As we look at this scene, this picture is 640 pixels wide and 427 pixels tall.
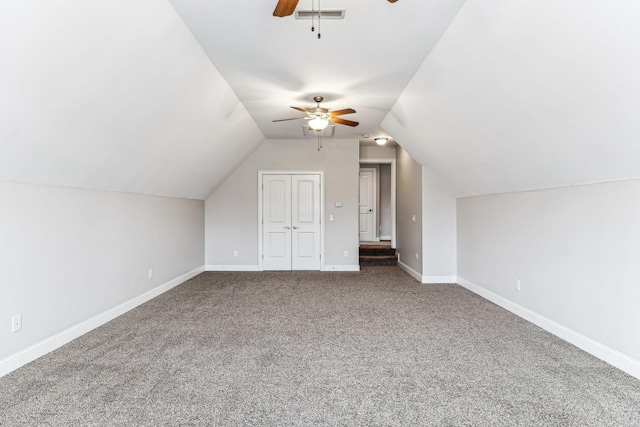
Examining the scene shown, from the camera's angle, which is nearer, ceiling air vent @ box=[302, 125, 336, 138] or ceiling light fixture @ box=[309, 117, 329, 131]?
ceiling light fixture @ box=[309, 117, 329, 131]

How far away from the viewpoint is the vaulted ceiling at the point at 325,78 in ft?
7.22

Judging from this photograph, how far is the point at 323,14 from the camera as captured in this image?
2.87 metres

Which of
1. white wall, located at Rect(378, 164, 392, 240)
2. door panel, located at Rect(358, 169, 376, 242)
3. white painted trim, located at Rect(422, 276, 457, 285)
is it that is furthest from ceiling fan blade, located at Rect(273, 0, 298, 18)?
white wall, located at Rect(378, 164, 392, 240)

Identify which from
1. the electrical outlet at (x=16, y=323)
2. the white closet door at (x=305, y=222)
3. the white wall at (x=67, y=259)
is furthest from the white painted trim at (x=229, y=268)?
the electrical outlet at (x=16, y=323)

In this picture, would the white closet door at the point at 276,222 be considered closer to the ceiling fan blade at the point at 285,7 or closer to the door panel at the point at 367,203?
the door panel at the point at 367,203

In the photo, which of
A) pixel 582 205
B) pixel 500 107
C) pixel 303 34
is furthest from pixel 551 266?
pixel 303 34

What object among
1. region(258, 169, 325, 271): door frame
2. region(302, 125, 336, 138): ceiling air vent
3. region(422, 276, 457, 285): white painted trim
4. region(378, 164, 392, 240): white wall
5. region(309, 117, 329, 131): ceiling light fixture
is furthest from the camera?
region(378, 164, 392, 240): white wall

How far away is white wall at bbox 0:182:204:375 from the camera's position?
2.86 meters

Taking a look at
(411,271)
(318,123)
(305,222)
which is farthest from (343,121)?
(411,271)

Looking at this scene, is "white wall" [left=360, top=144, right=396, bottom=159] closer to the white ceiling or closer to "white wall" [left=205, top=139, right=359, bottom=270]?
"white wall" [left=205, top=139, right=359, bottom=270]

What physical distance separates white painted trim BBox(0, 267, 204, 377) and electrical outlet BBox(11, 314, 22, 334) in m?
0.18

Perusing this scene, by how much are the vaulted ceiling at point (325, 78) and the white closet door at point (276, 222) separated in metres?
2.68

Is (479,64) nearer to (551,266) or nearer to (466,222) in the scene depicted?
(551,266)

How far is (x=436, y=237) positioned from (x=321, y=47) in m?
4.01
